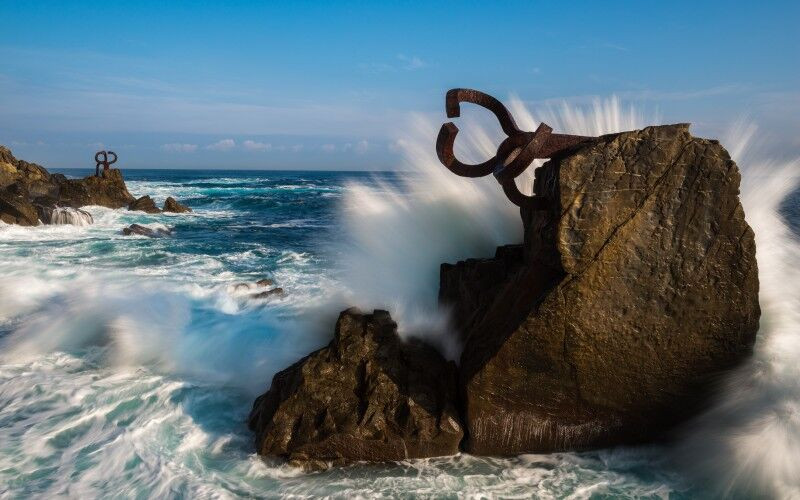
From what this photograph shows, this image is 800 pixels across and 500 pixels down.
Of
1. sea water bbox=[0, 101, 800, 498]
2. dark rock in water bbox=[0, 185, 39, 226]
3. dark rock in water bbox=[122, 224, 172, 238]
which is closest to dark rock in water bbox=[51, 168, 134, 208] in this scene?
dark rock in water bbox=[0, 185, 39, 226]

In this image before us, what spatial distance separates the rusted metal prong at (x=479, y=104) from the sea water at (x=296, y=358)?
125 cm

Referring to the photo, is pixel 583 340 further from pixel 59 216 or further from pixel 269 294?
pixel 59 216

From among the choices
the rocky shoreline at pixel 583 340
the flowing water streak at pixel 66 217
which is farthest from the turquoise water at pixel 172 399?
the flowing water streak at pixel 66 217

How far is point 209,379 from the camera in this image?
4617 millimetres

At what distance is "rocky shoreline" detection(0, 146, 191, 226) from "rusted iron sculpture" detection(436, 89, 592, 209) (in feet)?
56.4

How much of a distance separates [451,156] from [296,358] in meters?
2.36

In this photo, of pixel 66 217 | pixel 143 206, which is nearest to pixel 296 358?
pixel 66 217

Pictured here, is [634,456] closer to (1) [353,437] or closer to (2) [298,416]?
(1) [353,437]

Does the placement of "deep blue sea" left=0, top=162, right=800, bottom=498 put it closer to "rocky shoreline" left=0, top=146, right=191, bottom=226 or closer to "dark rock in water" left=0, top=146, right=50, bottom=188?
"rocky shoreline" left=0, top=146, right=191, bottom=226

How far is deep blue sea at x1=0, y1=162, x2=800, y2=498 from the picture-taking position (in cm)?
306

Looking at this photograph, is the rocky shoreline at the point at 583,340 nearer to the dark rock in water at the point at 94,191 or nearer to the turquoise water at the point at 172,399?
the turquoise water at the point at 172,399

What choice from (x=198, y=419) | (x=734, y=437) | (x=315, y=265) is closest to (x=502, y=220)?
(x=734, y=437)

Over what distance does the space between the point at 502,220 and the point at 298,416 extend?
208 centimetres

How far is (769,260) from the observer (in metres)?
3.62
